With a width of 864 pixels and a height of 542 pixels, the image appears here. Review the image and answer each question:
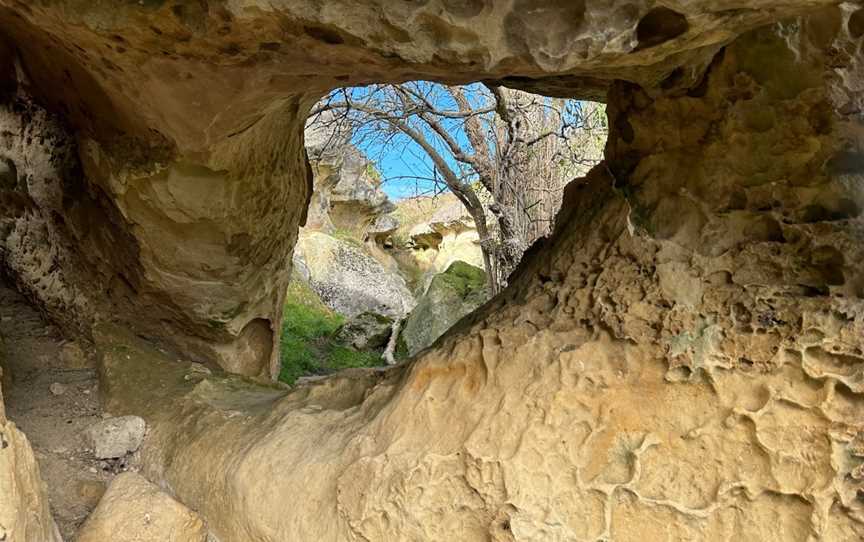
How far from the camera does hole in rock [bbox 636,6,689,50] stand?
1.35 m

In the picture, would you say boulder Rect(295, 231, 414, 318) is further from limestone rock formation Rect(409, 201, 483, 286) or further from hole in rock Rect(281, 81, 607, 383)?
limestone rock formation Rect(409, 201, 483, 286)

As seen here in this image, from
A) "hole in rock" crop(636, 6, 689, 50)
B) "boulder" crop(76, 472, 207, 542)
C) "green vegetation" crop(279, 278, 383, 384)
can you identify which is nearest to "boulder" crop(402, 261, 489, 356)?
"green vegetation" crop(279, 278, 383, 384)

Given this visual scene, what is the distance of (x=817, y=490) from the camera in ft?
5.03

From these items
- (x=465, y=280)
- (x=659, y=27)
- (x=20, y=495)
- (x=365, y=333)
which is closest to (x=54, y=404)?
(x=20, y=495)

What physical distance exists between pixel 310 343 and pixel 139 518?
5.66m

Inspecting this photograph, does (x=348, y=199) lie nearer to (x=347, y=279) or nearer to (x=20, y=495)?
(x=347, y=279)

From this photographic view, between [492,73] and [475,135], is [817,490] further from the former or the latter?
[475,135]

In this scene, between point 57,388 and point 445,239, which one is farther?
point 445,239

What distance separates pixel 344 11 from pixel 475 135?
4.53 m

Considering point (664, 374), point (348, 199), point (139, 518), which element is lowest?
point (139, 518)

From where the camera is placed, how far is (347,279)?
10.9m

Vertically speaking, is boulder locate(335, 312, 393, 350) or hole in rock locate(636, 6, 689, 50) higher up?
boulder locate(335, 312, 393, 350)

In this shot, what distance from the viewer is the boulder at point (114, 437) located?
2512mm

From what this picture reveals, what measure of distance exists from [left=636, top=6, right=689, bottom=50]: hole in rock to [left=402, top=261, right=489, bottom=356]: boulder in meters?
5.76
